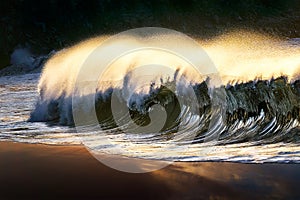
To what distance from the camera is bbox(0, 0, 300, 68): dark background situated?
42.0 meters

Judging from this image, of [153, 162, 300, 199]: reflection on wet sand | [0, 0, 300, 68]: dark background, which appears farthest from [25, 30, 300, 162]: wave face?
[0, 0, 300, 68]: dark background

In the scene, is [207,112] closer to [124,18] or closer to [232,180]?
[232,180]

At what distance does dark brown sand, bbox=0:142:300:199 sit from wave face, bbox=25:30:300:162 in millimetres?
456

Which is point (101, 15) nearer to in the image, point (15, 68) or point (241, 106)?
point (15, 68)

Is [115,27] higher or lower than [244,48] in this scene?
higher

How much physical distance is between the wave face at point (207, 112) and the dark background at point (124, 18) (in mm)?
30125

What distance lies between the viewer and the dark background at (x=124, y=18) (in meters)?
42.0

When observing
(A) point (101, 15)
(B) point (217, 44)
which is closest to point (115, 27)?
(A) point (101, 15)

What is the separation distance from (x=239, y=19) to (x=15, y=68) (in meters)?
26.3

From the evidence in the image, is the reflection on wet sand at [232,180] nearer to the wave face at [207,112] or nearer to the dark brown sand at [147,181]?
the dark brown sand at [147,181]

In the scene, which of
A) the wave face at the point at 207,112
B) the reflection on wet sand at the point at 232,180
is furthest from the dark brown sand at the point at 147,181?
the wave face at the point at 207,112

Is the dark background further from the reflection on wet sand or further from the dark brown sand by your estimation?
the reflection on wet sand

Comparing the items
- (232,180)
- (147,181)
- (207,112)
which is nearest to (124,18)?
(207,112)

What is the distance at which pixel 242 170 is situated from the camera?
4.95 m
